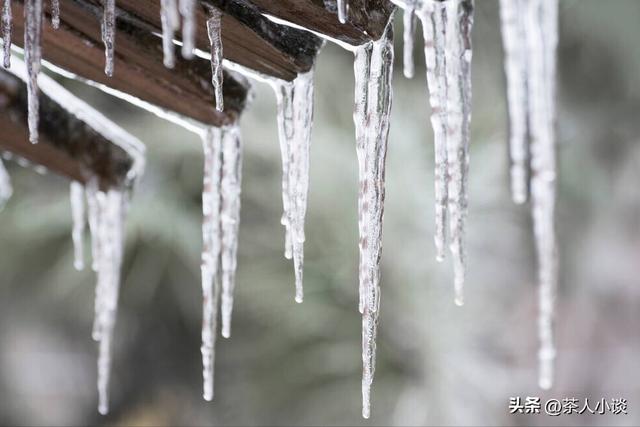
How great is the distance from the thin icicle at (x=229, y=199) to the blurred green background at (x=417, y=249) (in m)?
3.19

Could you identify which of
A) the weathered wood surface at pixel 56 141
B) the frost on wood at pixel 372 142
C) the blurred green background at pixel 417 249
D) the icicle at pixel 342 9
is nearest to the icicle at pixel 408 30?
the frost on wood at pixel 372 142

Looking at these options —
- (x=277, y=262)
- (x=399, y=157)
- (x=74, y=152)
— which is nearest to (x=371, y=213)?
(x=74, y=152)

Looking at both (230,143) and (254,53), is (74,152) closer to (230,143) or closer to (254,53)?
(230,143)

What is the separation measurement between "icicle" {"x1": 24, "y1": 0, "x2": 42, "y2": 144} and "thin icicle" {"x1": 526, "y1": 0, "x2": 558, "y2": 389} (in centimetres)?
47

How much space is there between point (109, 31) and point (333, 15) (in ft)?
0.70

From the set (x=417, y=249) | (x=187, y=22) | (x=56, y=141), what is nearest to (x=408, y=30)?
(x=187, y=22)

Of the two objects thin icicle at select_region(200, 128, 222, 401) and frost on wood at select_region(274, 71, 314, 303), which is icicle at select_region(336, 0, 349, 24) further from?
thin icicle at select_region(200, 128, 222, 401)

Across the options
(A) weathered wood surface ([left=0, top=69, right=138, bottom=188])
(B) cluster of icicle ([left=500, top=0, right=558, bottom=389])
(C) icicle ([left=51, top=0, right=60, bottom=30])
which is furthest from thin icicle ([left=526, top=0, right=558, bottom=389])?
(A) weathered wood surface ([left=0, top=69, right=138, bottom=188])

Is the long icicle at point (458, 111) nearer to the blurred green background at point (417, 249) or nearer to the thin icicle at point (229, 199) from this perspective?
the thin icicle at point (229, 199)

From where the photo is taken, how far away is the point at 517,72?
3.00 feet

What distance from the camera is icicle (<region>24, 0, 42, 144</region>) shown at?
811 millimetres

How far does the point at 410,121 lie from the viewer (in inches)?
180

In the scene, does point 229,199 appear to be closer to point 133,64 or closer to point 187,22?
point 133,64

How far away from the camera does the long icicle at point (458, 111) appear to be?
3.04ft
